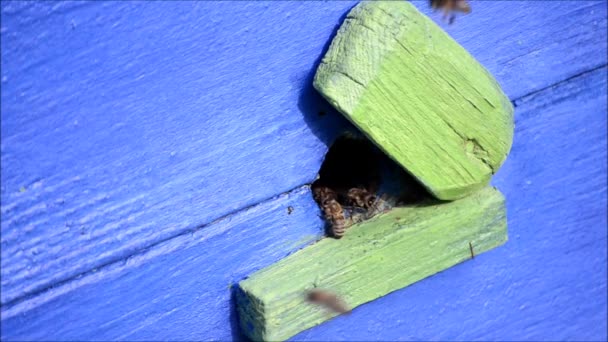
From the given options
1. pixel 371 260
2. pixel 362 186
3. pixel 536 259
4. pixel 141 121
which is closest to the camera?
pixel 141 121

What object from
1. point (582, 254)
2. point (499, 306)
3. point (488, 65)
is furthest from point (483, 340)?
point (488, 65)

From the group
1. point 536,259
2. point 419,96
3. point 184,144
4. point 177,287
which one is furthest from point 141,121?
point 536,259

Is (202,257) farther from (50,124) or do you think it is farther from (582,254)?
(582,254)

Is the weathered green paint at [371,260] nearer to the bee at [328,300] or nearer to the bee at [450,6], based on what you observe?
the bee at [328,300]

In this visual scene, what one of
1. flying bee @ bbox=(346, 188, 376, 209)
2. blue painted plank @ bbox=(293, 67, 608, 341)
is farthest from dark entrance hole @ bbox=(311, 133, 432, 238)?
blue painted plank @ bbox=(293, 67, 608, 341)

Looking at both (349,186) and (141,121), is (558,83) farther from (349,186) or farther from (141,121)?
(141,121)

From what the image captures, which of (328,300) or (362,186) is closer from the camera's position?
(328,300)
